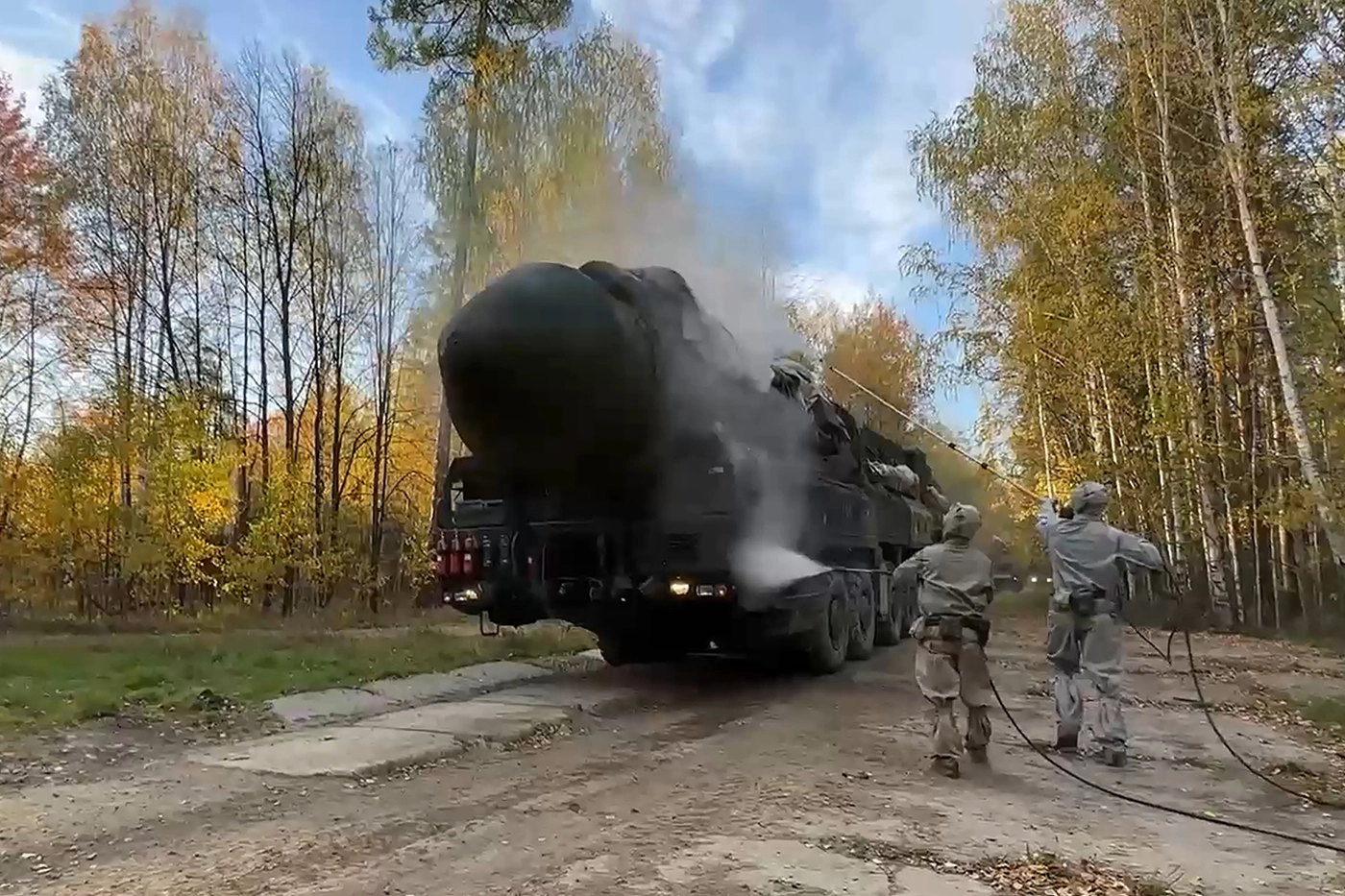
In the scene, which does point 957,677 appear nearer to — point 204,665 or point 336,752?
point 336,752

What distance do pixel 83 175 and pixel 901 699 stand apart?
1698 cm

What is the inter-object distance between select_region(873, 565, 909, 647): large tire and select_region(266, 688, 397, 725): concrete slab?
6.59m

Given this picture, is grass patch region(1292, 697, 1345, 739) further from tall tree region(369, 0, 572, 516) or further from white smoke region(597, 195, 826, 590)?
tall tree region(369, 0, 572, 516)

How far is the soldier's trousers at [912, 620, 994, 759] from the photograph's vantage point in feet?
20.5

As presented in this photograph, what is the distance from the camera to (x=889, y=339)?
36.3 meters

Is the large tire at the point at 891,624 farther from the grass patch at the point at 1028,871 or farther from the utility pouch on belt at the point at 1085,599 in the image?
the grass patch at the point at 1028,871

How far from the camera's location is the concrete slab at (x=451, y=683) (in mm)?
8641

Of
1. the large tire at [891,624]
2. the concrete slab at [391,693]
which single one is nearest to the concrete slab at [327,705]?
the concrete slab at [391,693]

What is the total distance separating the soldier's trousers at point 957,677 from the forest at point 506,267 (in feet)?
23.2

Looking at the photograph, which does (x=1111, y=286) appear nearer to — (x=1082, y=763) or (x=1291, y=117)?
(x=1291, y=117)

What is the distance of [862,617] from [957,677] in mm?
5537

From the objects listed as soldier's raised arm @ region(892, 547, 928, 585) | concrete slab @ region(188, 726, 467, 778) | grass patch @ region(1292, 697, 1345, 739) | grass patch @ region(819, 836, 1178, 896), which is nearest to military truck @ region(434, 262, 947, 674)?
soldier's raised arm @ region(892, 547, 928, 585)

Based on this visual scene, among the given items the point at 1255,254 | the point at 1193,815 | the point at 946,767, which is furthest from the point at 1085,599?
the point at 1255,254

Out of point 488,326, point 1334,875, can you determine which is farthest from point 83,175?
point 1334,875
